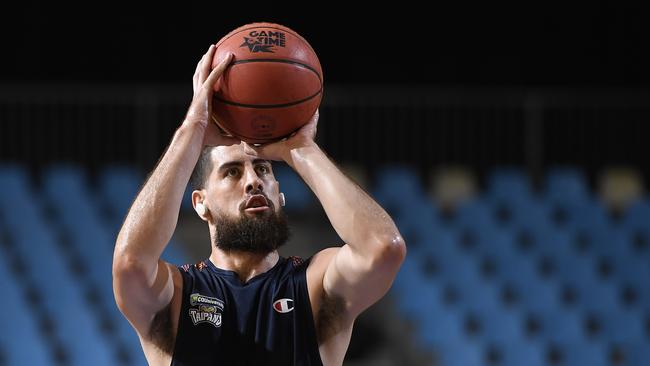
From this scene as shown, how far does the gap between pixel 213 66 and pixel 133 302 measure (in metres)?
0.79

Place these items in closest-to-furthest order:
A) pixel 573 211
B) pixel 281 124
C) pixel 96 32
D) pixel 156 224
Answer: pixel 156 224
pixel 281 124
pixel 573 211
pixel 96 32

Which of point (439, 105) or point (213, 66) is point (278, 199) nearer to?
point (213, 66)

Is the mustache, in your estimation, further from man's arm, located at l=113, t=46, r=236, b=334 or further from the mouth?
man's arm, located at l=113, t=46, r=236, b=334

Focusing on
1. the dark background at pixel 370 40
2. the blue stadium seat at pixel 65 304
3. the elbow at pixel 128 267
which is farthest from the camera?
the dark background at pixel 370 40

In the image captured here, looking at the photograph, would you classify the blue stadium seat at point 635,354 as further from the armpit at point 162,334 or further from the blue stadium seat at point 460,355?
the armpit at point 162,334

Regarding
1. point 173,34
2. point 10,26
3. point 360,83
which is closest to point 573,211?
point 360,83

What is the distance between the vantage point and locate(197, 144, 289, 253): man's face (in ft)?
11.2

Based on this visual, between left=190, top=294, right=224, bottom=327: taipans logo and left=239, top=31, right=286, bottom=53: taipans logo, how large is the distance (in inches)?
31.8

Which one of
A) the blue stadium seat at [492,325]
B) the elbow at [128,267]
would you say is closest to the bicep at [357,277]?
the elbow at [128,267]

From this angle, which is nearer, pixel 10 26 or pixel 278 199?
pixel 278 199

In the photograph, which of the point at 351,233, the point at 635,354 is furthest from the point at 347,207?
the point at 635,354

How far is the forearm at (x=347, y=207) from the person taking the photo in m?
3.03

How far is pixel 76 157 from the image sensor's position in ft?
34.2

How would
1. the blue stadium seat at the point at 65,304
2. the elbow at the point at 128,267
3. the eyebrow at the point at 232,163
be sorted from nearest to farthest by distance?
the elbow at the point at 128,267 < the eyebrow at the point at 232,163 < the blue stadium seat at the point at 65,304
